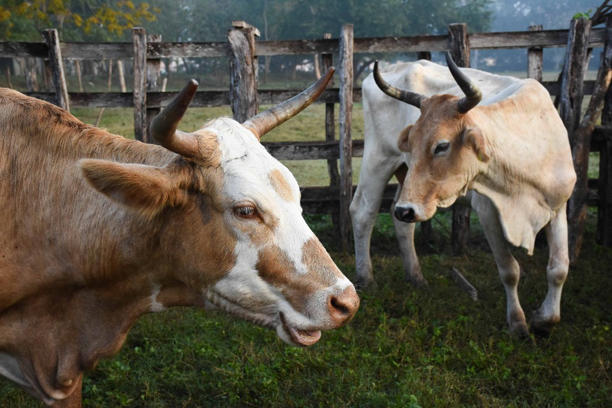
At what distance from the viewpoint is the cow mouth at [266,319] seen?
7.47 ft

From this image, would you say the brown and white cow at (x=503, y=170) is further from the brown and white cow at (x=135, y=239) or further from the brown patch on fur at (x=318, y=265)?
the brown patch on fur at (x=318, y=265)

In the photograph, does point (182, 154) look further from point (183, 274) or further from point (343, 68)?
point (343, 68)

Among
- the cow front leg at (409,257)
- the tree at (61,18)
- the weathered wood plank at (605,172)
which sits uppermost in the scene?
the tree at (61,18)

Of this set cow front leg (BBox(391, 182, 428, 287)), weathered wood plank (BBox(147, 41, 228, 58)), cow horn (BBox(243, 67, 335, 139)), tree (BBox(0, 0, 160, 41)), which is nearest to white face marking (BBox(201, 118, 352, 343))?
cow horn (BBox(243, 67, 335, 139))

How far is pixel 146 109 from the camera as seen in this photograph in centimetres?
625

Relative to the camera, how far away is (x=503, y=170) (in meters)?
4.34

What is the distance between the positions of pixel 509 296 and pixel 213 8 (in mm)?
53456

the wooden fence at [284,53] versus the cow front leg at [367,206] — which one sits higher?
the wooden fence at [284,53]

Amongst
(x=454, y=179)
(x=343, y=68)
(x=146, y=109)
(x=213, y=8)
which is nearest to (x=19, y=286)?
(x=454, y=179)

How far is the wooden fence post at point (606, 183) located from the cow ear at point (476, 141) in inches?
118

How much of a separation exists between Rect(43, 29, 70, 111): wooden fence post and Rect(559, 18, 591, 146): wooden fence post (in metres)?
5.28

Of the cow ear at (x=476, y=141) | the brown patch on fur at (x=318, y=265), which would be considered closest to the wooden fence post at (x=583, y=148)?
the cow ear at (x=476, y=141)

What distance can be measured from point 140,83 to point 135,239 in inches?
161

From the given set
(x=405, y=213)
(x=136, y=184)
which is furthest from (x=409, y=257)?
(x=136, y=184)
